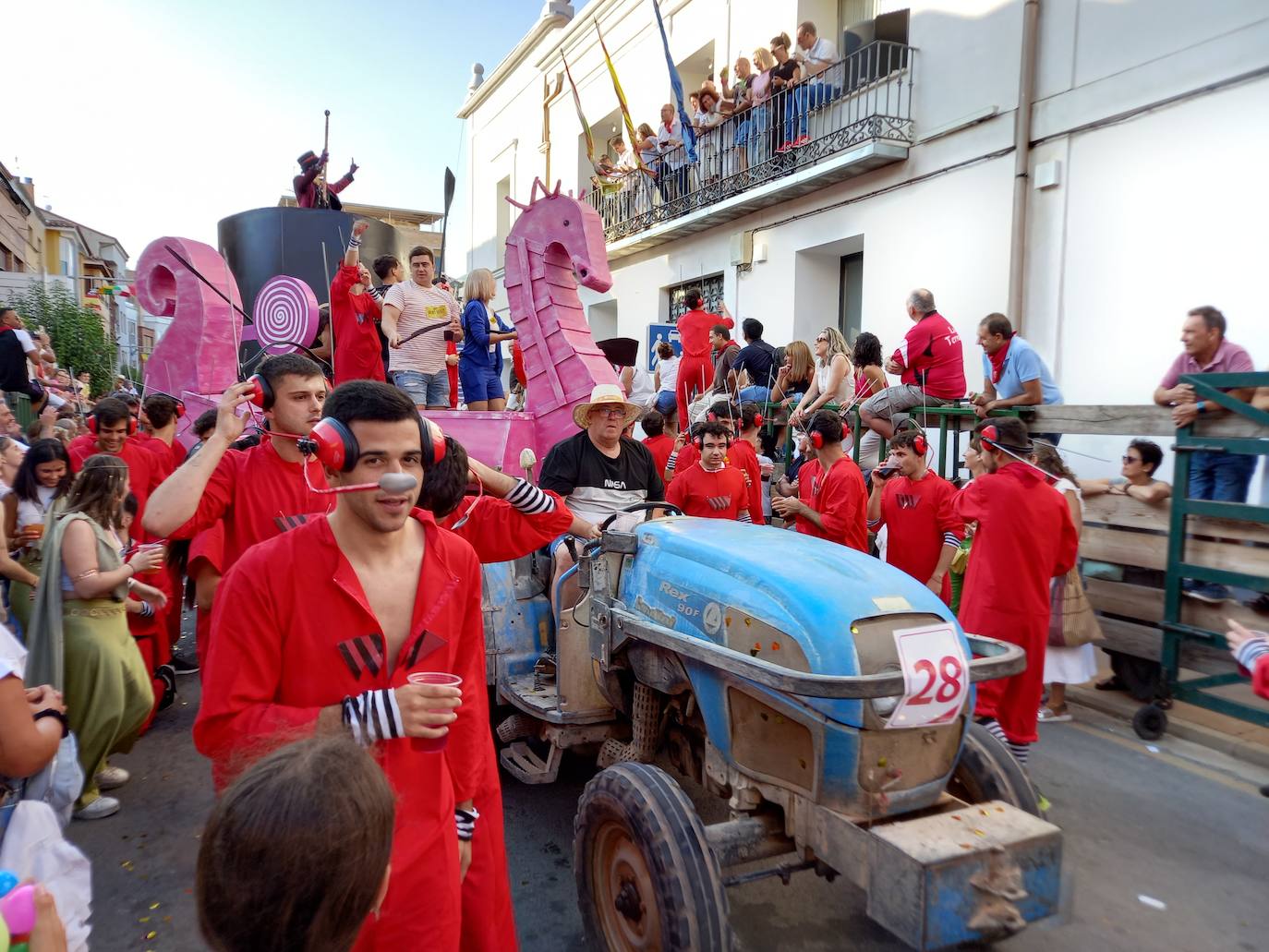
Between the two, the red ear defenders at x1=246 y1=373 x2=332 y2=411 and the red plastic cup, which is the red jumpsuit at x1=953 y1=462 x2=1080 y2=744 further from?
the red ear defenders at x1=246 y1=373 x2=332 y2=411

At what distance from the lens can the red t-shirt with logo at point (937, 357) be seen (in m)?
7.80

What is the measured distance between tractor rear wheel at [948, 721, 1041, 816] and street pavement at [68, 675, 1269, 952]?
37cm

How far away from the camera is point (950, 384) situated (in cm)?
788

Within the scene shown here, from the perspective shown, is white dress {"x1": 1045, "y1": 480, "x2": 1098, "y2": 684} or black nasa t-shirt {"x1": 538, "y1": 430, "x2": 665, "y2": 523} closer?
black nasa t-shirt {"x1": 538, "y1": 430, "x2": 665, "y2": 523}

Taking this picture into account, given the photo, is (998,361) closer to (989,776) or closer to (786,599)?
(989,776)

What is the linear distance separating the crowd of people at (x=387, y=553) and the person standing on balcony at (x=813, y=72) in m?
4.56

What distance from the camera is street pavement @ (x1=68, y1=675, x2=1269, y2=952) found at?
10.6 feet

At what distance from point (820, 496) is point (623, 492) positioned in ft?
5.79

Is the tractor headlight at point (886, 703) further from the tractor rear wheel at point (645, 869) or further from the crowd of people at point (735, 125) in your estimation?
the crowd of people at point (735, 125)

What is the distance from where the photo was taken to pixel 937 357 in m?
7.82

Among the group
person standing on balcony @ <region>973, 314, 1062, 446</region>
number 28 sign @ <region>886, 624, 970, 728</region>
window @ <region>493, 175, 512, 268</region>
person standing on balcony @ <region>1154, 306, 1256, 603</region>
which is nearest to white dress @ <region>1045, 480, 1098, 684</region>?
person standing on balcony @ <region>1154, 306, 1256, 603</region>

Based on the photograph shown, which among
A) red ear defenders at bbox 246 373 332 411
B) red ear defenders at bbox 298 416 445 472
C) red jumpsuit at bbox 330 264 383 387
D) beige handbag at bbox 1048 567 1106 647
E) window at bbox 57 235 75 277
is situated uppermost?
window at bbox 57 235 75 277

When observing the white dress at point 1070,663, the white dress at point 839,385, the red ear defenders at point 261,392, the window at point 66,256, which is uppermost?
the window at point 66,256

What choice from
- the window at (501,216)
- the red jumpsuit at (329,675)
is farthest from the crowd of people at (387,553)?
the window at (501,216)
